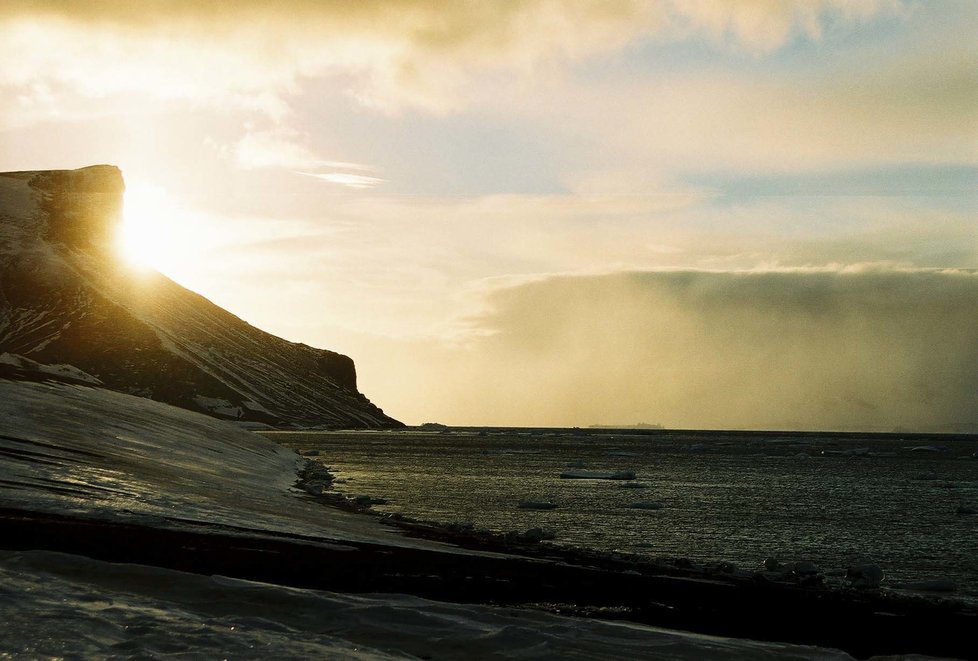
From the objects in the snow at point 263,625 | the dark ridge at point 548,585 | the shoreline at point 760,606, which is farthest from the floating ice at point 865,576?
the snow at point 263,625

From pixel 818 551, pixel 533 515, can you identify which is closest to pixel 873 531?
pixel 818 551

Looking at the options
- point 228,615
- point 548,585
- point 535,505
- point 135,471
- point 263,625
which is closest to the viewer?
point 263,625

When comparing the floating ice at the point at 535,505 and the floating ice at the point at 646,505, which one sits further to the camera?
the floating ice at the point at 646,505

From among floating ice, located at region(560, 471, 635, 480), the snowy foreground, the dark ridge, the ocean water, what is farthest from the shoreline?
floating ice, located at region(560, 471, 635, 480)

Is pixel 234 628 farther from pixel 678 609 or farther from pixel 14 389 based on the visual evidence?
pixel 14 389

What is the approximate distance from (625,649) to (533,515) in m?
37.4

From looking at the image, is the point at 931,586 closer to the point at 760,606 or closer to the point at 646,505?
the point at 760,606

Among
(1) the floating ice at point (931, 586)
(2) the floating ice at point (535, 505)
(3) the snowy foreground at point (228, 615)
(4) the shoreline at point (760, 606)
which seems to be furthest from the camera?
(2) the floating ice at point (535, 505)

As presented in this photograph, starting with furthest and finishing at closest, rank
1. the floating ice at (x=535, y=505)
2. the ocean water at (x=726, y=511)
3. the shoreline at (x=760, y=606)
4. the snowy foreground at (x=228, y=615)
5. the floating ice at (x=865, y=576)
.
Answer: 1. the floating ice at (x=535, y=505)
2. the ocean water at (x=726, y=511)
3. the floating ice at (x=865, y=576)
4. the shoreline at (x=760, y=606)
5. the snowy foreground at (x=228, y=615)

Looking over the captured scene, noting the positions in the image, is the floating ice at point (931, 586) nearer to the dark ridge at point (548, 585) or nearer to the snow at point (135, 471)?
the dark ridge at point (548, 585)

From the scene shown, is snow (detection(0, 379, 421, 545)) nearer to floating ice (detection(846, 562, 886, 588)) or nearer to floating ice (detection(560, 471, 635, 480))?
floating ice (detection(846, 562, 886, 588))

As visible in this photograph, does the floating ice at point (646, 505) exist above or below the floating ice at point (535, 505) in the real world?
above

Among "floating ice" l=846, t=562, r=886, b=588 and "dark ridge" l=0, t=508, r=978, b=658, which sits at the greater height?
"floating ice" l=846, t=562, r=886, b=588

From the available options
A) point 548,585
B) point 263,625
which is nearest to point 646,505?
point 548,585
